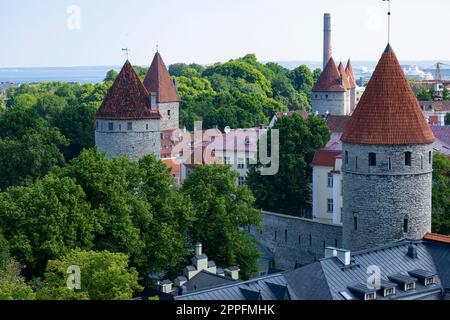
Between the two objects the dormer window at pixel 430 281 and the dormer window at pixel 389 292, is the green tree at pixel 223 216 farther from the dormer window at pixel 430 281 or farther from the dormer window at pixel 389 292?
the dormer window at pixel 389 292

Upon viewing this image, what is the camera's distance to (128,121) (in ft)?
158

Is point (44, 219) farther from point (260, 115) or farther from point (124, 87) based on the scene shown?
point (260, 115)

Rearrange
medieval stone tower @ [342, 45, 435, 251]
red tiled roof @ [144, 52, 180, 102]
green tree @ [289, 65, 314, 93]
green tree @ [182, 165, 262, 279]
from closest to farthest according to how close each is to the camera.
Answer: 1. medieval stone tower @ [342, 45, 435, 251]
2. green tree @ [182, 165, 262, 279]
3. red tiled roof @ [144, 52, 180, 102]
4. green tree @ [289, 65, 314, 93]

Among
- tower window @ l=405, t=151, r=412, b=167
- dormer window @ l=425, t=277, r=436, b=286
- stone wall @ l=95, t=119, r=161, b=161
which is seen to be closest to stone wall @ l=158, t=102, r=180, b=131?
stone wall @ l=95, t=119, r=161, b=161

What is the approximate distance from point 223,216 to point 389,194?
6.20m

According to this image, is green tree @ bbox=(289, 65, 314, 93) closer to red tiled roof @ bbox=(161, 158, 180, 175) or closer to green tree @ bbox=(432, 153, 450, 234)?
red tiled roof @ bbox=(161, 158, 180, 175)

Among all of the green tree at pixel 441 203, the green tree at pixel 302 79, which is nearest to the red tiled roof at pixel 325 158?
the green tree at pixel 441 203

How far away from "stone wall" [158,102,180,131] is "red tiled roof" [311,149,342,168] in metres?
23.8

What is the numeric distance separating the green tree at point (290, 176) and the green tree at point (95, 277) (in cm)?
1822

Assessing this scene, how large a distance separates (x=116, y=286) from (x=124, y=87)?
74.2 feet

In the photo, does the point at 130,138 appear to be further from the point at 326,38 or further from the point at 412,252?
the point at 326,38

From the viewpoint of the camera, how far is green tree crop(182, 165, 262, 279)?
35031mm
